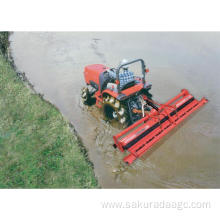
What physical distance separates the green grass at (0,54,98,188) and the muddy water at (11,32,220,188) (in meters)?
0.35

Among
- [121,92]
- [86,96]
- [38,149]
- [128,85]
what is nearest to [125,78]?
[128,85]

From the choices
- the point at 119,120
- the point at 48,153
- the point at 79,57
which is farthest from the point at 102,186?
the point at 79,57

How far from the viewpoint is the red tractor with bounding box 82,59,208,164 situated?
174 inches

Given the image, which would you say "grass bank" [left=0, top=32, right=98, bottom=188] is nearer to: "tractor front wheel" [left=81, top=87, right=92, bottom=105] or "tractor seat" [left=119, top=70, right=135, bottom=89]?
"tractor front wheel" [left=81, top=87, right=92, bottom=105]

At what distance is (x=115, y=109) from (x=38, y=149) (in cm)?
192

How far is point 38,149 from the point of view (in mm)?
4512

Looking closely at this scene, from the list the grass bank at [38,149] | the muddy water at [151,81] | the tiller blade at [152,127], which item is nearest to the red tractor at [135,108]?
the tiller blade at [152,127]

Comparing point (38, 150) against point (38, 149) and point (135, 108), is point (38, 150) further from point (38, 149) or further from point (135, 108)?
point (135, 108)

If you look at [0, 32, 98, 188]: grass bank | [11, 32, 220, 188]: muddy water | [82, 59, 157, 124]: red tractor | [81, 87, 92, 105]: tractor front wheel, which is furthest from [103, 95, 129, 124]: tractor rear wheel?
[0, 32, 98, 188]: grass bank

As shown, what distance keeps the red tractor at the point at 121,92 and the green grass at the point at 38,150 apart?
1.15 metres

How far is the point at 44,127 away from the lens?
506cm

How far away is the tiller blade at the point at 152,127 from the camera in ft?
14.0

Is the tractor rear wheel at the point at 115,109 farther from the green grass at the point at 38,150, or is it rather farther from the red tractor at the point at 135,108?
the green grass at the point at 38,150

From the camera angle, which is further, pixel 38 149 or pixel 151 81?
pixel 151 81
